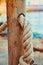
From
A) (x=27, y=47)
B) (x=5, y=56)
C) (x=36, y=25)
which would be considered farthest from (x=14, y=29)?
(x=36, y=25)

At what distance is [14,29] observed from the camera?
3.38 feet

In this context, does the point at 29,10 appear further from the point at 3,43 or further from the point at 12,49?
the point at 12,49

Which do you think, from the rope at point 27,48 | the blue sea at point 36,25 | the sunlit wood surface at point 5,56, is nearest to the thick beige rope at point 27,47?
the rope at point 27,48

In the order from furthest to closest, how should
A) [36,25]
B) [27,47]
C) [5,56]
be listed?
[36,25] < [5,56] < [27,47]

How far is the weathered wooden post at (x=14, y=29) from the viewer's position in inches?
39.8

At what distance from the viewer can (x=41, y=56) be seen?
2.10 meters

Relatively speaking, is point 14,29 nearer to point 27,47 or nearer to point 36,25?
point 27,47

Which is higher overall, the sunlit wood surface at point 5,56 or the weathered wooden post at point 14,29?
the weathered wooden post at point 14,29

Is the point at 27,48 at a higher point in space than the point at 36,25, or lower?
higher

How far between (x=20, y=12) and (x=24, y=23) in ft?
0.19

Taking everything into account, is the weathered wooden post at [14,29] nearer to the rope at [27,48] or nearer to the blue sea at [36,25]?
the rope at [27,48]

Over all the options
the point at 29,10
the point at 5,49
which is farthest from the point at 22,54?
the point at 29,10

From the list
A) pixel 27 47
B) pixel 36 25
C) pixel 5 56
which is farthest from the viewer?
pixel 36 25

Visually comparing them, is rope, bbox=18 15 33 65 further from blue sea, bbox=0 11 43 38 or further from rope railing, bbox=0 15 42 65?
blue sea, bbox=0 11 43 38
